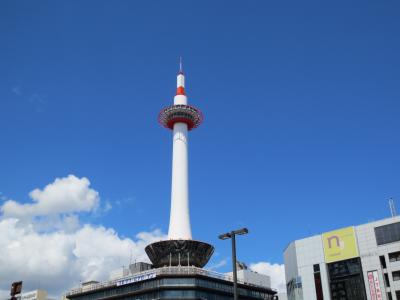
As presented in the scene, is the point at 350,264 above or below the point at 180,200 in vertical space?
below

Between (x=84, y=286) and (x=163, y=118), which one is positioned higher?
(x=163, y=118)

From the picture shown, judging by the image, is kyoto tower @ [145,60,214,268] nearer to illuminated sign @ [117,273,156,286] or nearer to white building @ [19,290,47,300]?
illuminated sign @ [117,273,156,286]

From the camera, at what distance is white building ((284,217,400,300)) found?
254 ft

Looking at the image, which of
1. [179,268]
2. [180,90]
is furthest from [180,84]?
[179,268]

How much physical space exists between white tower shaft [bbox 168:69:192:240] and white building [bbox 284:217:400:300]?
30534 mm

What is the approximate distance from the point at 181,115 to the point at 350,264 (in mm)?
61822

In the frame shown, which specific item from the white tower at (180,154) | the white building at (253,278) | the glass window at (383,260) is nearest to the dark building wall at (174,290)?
the white building at (253,278)

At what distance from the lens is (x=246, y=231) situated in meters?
36.4

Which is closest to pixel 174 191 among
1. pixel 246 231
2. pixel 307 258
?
pixel 307 258

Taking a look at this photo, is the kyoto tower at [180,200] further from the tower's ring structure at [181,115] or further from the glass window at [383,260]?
the glass window at [383,260]

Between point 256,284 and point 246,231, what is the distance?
89.5m

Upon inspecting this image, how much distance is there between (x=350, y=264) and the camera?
8206cm

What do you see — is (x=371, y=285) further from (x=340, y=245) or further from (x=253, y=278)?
(x=253, y=278)

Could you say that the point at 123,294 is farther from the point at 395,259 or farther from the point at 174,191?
the point at 395,259
